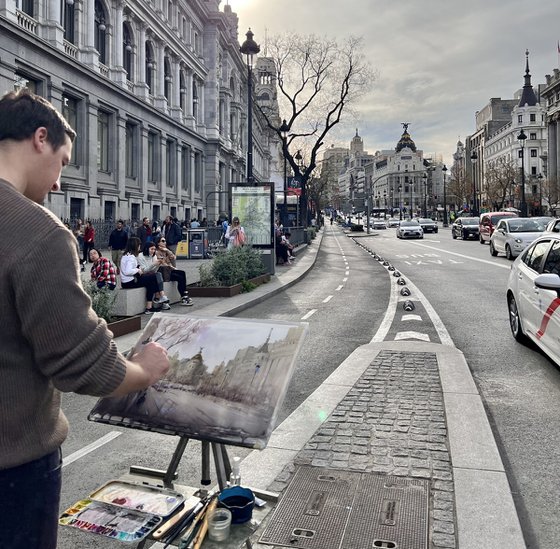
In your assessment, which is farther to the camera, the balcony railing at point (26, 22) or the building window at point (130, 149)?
the building window at point (130, 149)

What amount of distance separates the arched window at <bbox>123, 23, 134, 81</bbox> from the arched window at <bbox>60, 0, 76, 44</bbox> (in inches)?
299

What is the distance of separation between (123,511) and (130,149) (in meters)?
37.9

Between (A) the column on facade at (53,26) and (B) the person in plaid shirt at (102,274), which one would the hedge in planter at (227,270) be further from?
(A) the column on facade at (53,26)

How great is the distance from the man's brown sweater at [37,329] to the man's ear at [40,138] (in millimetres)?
175

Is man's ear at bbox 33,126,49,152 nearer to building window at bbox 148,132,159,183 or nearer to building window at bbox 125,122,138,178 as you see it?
building window at bbox 125,122,138,178

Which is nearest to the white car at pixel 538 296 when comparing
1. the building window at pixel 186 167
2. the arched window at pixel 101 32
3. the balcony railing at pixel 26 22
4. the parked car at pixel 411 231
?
the balcony railing at pixel 26 22

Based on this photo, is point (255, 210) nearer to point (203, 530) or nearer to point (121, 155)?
point (203, 530)

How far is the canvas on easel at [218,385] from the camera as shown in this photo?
2615 mm

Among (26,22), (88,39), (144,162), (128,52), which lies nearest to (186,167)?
(144,162)

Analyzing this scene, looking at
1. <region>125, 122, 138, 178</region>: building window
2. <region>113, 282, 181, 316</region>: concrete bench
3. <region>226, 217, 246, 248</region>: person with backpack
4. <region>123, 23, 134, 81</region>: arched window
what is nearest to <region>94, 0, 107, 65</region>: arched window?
<region>123, 23, 134, 81</region>: arched window

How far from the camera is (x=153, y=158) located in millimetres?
42406

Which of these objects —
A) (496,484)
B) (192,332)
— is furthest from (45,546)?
(496,484)

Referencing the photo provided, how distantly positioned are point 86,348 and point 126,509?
1.19 m

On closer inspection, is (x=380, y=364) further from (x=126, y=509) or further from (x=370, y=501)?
(x=126, y=509)
